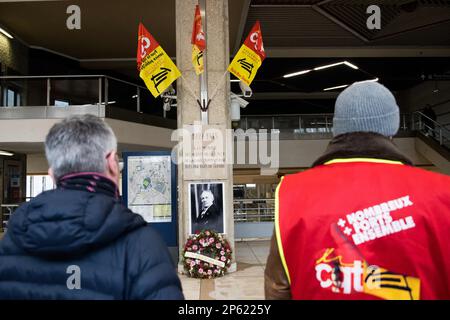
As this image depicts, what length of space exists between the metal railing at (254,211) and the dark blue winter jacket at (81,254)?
27.1 ft

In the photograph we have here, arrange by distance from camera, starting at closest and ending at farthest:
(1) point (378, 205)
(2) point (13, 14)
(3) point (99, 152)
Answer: (1) point (378, 205) → (3) point (99, 152) → (2) point (13, 14)

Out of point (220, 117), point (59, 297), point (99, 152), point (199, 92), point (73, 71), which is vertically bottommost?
point (59, 297)

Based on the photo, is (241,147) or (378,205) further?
(241,147)

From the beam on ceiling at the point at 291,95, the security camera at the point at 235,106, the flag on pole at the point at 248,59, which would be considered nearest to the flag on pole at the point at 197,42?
the flag on pole at the point at 248,59

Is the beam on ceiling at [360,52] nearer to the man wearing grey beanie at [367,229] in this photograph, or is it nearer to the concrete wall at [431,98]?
the concrete wall at [431,98]

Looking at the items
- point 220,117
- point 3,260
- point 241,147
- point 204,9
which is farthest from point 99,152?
point 241,147

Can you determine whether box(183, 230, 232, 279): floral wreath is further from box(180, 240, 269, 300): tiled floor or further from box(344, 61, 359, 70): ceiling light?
box(344, 61, 359, 70): ceiling light

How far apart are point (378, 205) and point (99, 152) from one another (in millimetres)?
776

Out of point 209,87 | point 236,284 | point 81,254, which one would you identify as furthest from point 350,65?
point 81,254

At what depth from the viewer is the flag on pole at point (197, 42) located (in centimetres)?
555

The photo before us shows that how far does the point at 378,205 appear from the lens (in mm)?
1074

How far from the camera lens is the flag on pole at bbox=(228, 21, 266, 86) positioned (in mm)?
5973

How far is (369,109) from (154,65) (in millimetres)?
5098

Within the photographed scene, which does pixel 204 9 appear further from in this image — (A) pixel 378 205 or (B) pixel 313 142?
(B) pixel 313 142
